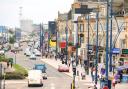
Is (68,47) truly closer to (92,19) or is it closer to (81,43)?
(81,43)

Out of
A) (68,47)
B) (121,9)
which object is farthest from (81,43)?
(121,9)

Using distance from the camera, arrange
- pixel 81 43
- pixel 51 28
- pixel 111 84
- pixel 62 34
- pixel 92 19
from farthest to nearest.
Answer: pixel 51 28 → pixel 62 34 → pixel 81 43 → pixel 92 19 → pixel 111 84


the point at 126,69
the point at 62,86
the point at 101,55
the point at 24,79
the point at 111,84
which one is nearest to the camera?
the point at 111,84

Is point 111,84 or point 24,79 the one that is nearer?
point 111,84

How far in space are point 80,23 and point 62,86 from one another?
52.6 meters

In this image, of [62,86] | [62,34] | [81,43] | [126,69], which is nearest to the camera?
[62,86]

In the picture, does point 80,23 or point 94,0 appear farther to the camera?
point 94,0

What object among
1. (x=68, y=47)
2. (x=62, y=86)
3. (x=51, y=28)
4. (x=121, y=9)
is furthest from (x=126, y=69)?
(x=51, y=28)

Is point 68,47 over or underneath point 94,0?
underneath

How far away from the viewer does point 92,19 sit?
11156cm

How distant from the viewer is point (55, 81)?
255ft

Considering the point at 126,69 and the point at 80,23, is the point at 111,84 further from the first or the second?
the point at 80,23

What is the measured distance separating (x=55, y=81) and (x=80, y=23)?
147ft

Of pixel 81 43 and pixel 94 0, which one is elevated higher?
pixel 94 0
